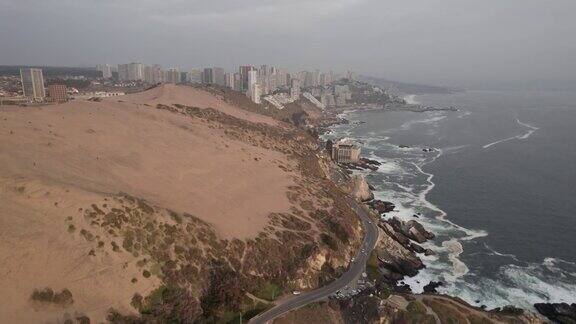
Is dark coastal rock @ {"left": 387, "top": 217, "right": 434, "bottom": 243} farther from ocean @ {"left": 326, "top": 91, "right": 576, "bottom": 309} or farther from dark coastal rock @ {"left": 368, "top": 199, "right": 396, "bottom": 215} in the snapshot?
dark coastal rock @ {"left": 368, "top": 199, "right": 396, "bottom": 215}

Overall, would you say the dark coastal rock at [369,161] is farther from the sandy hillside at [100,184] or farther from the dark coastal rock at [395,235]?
the dark coastal rock at [395,235]

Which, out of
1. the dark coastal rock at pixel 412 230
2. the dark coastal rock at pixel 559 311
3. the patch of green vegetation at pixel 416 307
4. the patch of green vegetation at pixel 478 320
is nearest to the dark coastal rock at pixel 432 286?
the patch of green vegetation at pixel 416 307

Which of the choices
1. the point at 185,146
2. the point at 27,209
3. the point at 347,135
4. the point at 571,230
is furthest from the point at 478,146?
the point at 27,209

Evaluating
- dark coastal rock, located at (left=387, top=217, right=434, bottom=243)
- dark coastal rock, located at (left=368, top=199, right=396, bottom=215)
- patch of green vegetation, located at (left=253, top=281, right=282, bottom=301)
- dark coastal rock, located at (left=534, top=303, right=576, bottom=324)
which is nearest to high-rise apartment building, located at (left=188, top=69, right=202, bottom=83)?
dark coastal rock, located at (left=368, top=199, right=396, bottom=215)

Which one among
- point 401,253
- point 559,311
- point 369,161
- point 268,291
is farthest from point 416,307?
point 369,161

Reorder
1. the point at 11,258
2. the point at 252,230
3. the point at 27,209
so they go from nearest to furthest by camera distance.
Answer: the point at 11,258, the point at 27,209, the point at 252,230

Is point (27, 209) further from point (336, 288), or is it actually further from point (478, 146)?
point (478, 146)

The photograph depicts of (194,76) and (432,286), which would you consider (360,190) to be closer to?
(432,286)
